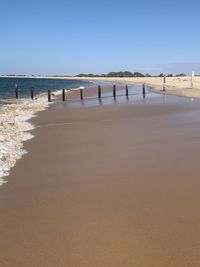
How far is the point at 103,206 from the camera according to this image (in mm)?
6234

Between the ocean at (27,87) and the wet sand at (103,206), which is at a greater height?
the ocean at (27,87)

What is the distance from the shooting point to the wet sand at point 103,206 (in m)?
4.65

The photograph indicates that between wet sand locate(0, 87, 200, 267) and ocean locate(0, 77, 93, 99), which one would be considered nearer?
wet sand locate(0, 87, 200, 267)

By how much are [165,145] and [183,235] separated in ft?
20.4

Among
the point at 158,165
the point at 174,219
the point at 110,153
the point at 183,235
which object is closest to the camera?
the point at 183,235

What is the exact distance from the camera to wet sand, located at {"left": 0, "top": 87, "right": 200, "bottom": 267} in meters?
4.65

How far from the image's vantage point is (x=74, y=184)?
24.7ft

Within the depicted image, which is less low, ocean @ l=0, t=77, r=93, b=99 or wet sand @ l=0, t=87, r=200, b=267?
ocean @ l=0, t=77, r=93, b=99

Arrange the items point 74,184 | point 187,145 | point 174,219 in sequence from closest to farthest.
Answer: point 174,219 < point 74,184 < point 187,145

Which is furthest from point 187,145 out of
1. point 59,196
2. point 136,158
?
point 59,196

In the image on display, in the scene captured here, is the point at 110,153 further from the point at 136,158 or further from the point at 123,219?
the point at 123,219

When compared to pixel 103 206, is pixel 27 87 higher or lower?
higher

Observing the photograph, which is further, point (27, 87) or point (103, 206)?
point (27, 87)

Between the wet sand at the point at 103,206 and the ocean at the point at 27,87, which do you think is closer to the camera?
the wet sand at the point at 103,206
